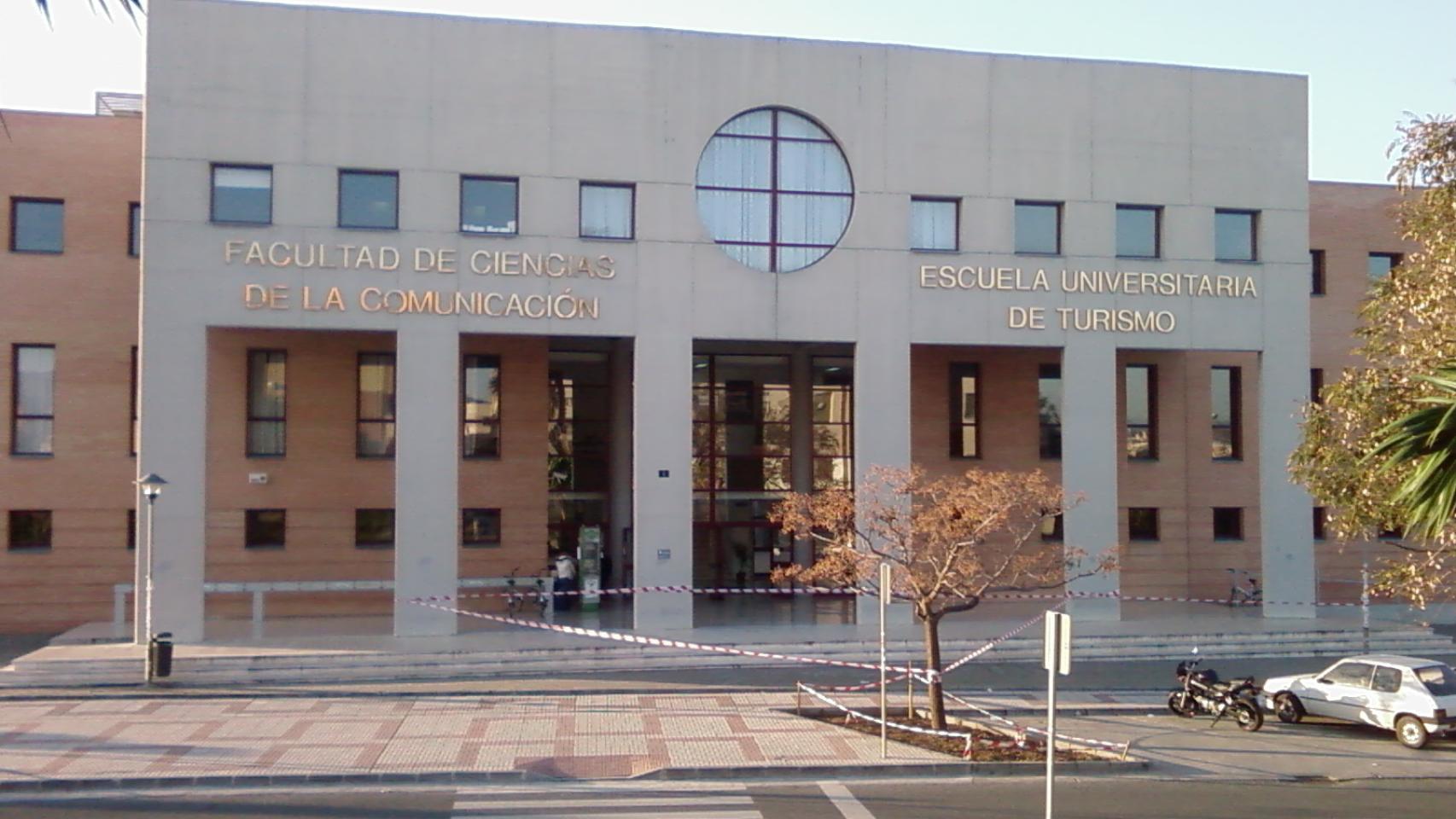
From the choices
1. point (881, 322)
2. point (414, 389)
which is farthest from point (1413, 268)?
point (414, 389)

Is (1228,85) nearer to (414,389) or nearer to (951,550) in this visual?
(951,550)

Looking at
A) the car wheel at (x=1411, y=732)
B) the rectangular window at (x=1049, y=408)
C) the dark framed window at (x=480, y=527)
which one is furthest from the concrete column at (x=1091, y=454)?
the dark framed window at (x=480, y=527)

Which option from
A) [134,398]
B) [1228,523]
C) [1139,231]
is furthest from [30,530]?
[1228,523]

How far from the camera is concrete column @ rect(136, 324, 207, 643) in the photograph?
80.1 ft

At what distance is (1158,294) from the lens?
95.1 ft

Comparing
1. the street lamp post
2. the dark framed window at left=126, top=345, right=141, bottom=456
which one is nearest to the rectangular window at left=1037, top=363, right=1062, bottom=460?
the street lamp post

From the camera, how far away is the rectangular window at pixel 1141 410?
33.1 meters

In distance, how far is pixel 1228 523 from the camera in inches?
1320

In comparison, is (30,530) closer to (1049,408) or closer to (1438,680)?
(1049,408)

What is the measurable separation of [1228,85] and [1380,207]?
7.88m

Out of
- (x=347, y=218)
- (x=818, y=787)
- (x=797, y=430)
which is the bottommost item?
(x=818, y=787)

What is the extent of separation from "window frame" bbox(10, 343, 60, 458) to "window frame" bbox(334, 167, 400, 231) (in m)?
8.53

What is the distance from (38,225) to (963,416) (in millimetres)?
22218

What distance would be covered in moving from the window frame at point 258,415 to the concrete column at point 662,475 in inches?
346
